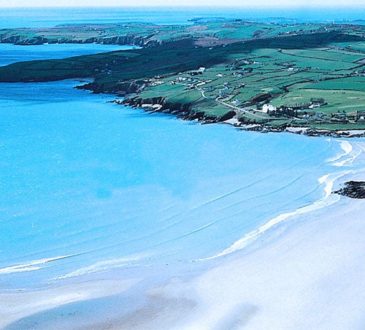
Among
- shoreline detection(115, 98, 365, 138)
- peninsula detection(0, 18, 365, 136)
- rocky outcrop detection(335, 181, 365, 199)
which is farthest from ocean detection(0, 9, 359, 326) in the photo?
peninsula detection(0, 18, 365, 136)

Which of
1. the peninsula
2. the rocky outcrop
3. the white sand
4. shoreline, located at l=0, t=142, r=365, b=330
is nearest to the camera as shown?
the white sand

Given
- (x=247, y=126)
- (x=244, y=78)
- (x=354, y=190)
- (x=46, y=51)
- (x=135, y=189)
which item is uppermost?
(x=244, y=78)

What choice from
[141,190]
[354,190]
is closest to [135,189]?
[141,190]

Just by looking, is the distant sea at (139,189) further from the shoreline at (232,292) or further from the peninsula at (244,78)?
the peninsula at (244,78)

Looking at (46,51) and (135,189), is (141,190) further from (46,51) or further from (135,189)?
(46,51)

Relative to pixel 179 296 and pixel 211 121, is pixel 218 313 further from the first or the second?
pixel 211 121

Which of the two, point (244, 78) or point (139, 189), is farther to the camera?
point (244, 78)

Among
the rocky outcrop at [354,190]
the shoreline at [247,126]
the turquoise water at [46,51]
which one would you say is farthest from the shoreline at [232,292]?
the turquoise water at [46,51]

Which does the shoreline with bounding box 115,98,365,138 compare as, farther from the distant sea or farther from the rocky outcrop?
the rocky outcrop
